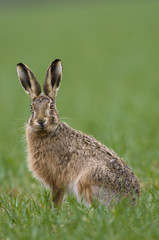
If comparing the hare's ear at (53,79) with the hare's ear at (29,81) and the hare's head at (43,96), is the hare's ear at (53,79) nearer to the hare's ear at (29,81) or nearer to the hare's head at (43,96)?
the hare's head at (43,96)

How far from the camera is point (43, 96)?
5.24m

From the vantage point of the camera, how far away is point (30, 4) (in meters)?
81.0

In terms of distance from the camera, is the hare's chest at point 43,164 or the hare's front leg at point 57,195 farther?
the hare's chest at point 43,164

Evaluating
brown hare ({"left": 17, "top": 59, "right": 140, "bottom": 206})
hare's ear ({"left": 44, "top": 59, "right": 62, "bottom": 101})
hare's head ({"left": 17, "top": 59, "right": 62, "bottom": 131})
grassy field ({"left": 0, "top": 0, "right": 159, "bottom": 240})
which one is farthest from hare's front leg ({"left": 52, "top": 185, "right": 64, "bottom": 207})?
hare's ear ({"left": 44, "top": 59, "right": 62, "bottom": 101})

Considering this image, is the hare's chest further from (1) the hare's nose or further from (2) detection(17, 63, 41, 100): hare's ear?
(2) detection(17, 63, 41, 100): hare's ear

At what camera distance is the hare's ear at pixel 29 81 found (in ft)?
17.2

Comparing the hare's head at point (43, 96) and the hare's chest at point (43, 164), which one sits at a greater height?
the hare's head at point (43, 96)

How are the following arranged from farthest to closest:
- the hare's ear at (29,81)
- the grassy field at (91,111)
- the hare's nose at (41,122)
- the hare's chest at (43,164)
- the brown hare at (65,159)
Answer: the hare's ear at (29,81)
the hare's chest at (43,164)
the hare's nose at (41,122)
the brown hare at (65,159)
the grassy field at (91,111)

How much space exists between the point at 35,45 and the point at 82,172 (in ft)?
97.8

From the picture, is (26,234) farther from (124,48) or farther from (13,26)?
(13,26)

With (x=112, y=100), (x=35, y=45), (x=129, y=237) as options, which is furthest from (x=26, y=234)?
(x=35, y=45)

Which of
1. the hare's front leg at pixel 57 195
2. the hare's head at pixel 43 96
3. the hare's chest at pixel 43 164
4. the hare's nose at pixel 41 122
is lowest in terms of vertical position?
the hare's front leg at pixel 57 195

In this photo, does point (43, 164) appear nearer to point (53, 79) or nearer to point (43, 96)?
point (43, 96)

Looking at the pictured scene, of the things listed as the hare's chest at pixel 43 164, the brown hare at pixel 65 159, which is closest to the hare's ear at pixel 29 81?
the brown hare at pixel 65 159
